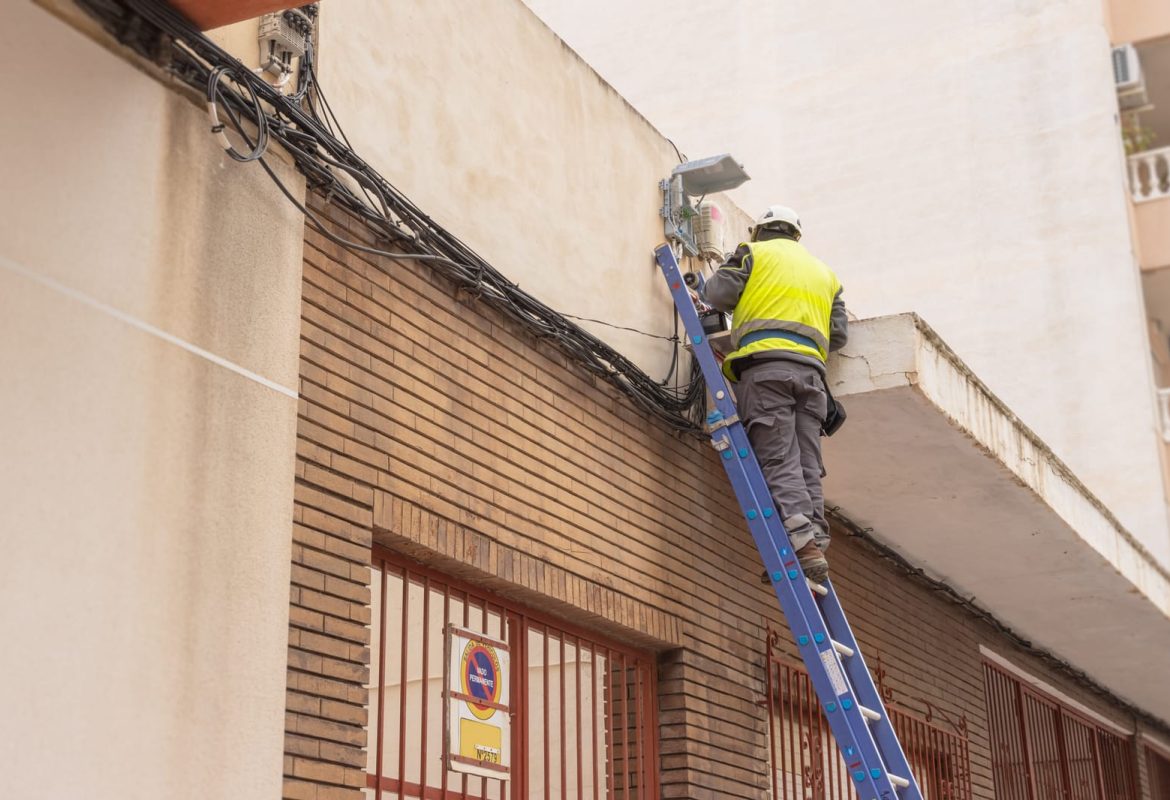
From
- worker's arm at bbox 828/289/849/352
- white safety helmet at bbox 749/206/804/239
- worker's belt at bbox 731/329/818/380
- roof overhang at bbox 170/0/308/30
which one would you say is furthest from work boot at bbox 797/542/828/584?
roof overhang at bbox 170/0/308/30

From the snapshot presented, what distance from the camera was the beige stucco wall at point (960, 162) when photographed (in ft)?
49.4

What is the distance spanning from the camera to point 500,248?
6.90 metres

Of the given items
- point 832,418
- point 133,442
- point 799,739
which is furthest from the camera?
point 799,739

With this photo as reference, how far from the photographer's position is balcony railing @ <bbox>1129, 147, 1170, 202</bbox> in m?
16.2

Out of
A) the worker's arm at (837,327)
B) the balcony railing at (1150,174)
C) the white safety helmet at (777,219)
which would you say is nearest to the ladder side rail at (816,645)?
the worker's arm at (837,327)

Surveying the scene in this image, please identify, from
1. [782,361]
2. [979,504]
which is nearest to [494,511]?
[782,361]

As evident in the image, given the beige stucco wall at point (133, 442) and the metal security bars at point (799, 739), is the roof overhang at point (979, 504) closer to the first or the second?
the metal security bars at point (799, 739)

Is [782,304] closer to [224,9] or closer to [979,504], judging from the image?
[979,504]

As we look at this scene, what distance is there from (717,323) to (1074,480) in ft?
10.5

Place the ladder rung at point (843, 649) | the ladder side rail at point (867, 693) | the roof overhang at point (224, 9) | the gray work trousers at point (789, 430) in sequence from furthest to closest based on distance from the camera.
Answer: the gray work trousers at point (789, 430) → the ladder rung at point (843, 649) → the ladder side rail at point (867, 693) → the roof overhang at point (224, 9)

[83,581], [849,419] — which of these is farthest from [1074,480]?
[83,581]

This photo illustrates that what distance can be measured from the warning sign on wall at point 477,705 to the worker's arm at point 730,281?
6.72ft

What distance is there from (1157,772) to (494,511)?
12.2 meters

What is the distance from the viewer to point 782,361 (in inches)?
298
